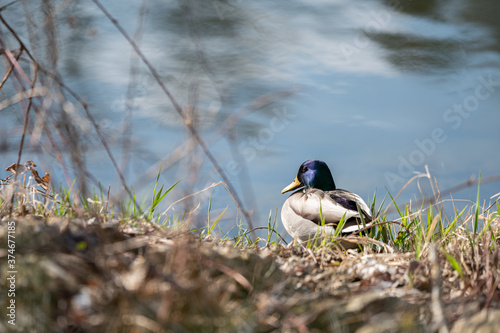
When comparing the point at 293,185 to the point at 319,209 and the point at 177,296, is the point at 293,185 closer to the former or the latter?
the point at 319,209

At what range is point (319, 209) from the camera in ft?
13.5

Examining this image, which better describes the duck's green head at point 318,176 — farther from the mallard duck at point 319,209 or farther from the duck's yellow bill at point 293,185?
the duck's yellow bill at point 293,185

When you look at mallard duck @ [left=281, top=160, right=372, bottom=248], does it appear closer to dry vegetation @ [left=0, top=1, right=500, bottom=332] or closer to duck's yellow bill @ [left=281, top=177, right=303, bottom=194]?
duck's yellow bill @ [left=281, top=177, right=303, bottom=194]

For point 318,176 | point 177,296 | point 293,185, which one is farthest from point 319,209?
point 177,296

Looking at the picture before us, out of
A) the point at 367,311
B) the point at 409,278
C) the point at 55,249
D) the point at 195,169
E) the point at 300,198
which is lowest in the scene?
the point at 300,198

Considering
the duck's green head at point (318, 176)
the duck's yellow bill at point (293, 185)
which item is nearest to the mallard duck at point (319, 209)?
the duck's green head at point (318, 176)

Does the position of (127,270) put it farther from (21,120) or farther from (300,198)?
(300,198)

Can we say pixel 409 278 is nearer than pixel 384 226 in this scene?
Yes

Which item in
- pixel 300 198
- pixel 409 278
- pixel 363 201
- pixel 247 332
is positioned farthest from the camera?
pixel 300 198

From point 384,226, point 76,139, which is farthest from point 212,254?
point 384,226

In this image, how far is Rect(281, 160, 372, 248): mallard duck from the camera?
152 inches

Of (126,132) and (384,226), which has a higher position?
(126,132)

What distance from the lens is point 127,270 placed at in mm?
1529

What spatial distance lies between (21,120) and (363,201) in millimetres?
2617
